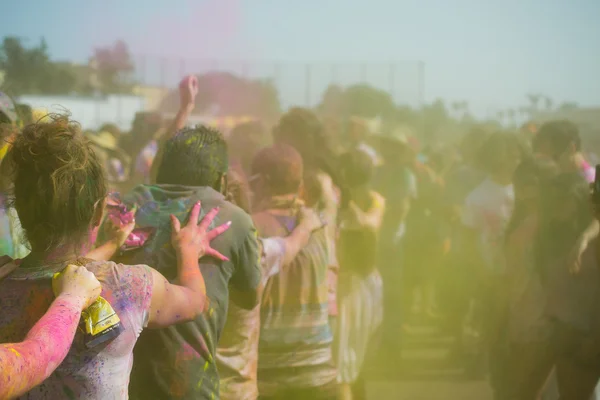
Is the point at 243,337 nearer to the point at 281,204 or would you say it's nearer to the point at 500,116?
the point at 281,204

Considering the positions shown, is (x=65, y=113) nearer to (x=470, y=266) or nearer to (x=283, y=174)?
(x=283, y=174)

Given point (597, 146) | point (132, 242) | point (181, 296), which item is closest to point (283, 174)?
point (132, 242)

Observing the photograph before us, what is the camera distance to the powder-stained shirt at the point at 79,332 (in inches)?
76.4

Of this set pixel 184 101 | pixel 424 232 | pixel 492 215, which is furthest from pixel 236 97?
pixel 184 101

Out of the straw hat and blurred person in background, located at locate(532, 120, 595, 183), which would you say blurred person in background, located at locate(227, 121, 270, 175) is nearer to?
blurred person in background, located at locate(532, 120, 595, 183)

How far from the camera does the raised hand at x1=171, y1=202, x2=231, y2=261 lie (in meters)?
2.54

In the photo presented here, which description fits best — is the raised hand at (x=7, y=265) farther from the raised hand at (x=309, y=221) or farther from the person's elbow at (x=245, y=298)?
the raised hand at (x=309, y=221)

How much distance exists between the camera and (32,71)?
7.12m

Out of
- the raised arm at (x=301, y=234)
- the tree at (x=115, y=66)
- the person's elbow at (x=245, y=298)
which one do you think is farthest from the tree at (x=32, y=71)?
the person's elbow at (x=245, y=298)

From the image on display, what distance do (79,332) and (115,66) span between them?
20.7 feet

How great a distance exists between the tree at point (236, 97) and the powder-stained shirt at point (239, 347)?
416cm

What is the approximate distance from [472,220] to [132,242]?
408cm

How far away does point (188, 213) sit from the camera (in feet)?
9.07

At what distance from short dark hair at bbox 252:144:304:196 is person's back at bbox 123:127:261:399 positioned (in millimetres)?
872
